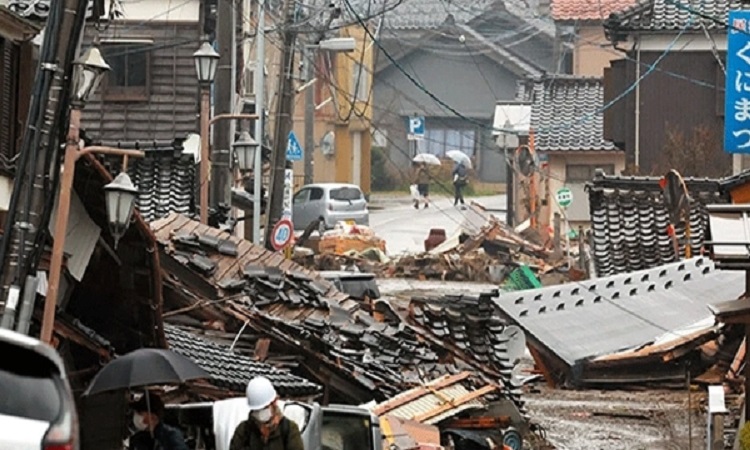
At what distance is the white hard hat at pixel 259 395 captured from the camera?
1259cm

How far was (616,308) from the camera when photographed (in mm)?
32656

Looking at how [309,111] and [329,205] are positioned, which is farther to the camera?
[329,205]

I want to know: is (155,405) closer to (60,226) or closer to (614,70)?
(60,226)

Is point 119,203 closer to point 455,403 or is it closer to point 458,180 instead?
point 455,403

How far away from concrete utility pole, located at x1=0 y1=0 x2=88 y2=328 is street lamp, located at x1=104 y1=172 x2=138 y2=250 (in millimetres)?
1057

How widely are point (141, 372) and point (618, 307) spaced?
19.2 metres

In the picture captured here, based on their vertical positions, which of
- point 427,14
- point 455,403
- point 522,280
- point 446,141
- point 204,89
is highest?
point 427,14

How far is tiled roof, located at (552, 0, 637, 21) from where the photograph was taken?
67.6 metres

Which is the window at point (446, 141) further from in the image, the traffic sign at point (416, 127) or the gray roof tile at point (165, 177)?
the gray roof tile at point (165, 177)

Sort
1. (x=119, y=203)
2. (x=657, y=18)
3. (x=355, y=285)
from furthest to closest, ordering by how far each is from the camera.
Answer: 1. (x=657, y=18)
2. (x=355, y=285)
3. (x=119, y=203)

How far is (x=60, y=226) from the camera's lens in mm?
14188

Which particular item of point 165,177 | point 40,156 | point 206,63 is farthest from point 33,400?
point 165,177

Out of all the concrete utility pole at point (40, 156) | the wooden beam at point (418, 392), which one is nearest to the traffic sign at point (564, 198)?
the wooden beam at point (418, 392)

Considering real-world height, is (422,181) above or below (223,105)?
below
